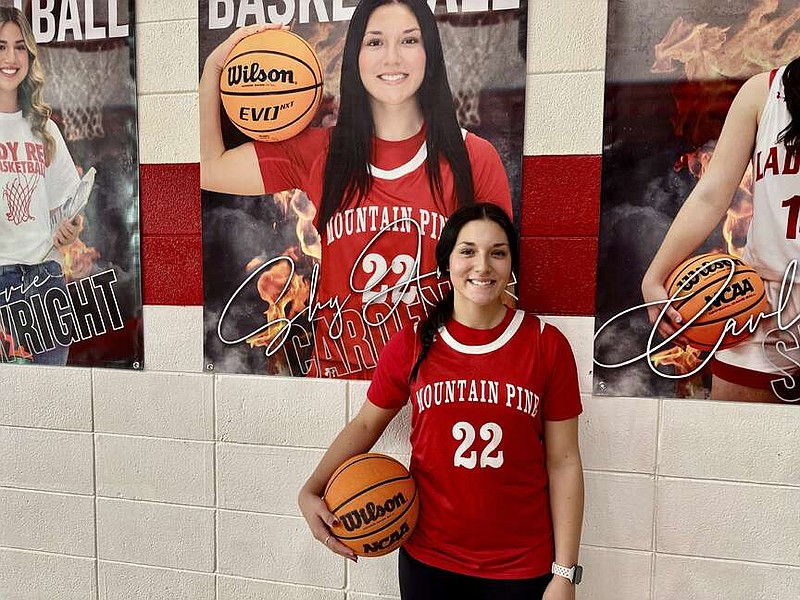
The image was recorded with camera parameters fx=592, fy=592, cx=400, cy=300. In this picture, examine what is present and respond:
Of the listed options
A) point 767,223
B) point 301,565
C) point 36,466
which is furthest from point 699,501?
point 36,466

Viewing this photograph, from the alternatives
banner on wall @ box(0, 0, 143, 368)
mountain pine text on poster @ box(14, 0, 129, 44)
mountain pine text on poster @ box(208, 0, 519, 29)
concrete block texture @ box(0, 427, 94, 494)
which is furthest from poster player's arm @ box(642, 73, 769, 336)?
concrete block texture @ box(0, 427, 94, 494)

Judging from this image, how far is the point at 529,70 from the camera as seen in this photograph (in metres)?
1.53

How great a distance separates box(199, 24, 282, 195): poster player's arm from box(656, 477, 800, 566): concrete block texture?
1395 millimetres

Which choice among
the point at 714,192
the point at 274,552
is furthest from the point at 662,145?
the point at 274,552

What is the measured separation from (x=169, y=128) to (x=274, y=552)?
1.30 metres

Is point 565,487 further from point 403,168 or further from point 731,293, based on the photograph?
point 403,168

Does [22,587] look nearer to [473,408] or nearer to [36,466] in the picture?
[36,466]

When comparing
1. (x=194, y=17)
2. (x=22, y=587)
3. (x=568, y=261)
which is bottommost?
(x=22, y=587)

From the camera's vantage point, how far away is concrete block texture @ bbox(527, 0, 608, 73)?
149 cm

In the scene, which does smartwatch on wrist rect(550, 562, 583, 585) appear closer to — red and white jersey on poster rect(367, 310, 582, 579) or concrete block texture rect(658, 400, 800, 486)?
red and white jersey on poster rect(367, 310, 582, 579)

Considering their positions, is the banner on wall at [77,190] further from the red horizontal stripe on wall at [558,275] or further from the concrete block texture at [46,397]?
the red horizontal stripe on wall at [558,275]

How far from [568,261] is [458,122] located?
466 mm

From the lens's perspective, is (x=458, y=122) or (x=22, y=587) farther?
(x=22, y=587)

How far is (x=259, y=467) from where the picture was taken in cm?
176
